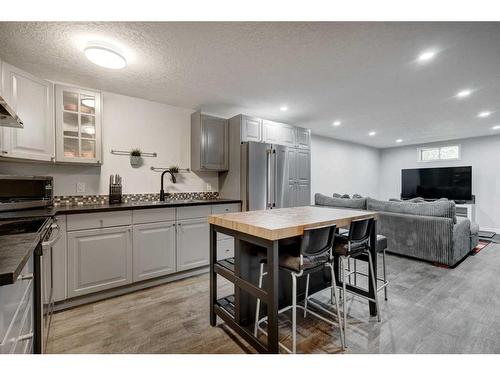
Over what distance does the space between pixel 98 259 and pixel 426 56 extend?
379cm

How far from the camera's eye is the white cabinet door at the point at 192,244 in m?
2.93

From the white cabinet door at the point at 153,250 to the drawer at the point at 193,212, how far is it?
0.50ft

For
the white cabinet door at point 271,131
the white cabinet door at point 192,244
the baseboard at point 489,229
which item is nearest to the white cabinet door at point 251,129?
the white cabinet door at point 271,131

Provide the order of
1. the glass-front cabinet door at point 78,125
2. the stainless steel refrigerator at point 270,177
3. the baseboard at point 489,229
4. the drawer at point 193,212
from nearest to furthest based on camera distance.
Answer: the glass-front cabinet door at point 78,125 < the drawer at point 193,212 < the stainless steel refrigerator at point 270,177 < the baseboard at point 489,229

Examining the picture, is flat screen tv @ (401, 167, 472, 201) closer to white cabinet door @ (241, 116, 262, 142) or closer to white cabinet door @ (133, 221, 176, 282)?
white cabinet door @ (241, 116, 262, 142)

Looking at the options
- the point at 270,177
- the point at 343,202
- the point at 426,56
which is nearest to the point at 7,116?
the point at 270,177

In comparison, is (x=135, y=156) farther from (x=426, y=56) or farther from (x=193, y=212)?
(x=426, y=56)

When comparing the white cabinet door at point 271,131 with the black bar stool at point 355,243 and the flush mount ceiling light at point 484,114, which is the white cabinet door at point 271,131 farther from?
the flush mount ceiling light at point 484,114

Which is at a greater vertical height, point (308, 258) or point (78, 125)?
point (78, 125)

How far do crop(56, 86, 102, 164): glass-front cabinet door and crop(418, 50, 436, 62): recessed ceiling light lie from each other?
3474 millimetres

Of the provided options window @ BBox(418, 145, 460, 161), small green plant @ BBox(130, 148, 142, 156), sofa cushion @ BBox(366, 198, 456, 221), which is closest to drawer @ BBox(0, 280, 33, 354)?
small green plant @ BBox(130, 148, 142, 156)

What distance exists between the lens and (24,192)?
2.24 m

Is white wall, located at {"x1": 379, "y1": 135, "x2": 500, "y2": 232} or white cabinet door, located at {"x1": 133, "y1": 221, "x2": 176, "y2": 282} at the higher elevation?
white wall, located at {"x1": 379, "y1": 135, "x2": 500, "y2": 232}

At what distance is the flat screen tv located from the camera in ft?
19.9
